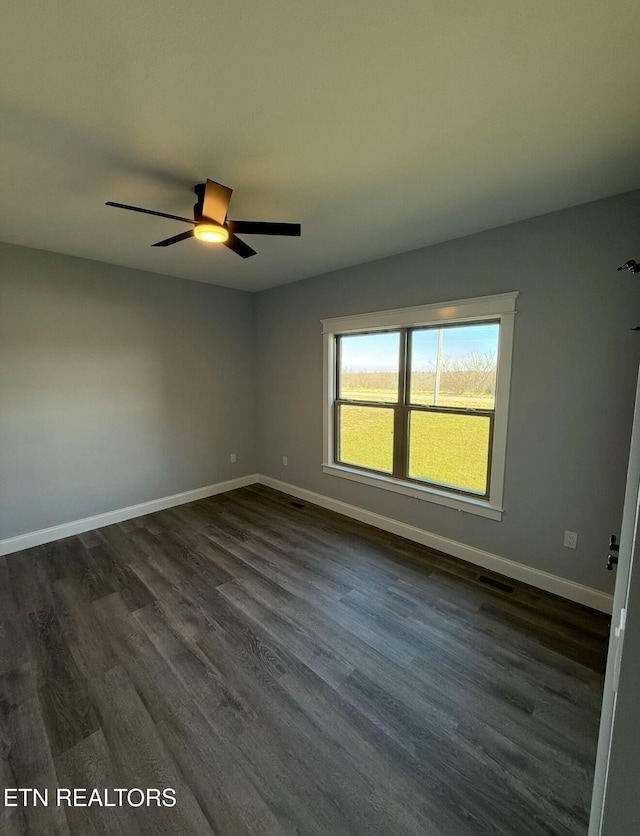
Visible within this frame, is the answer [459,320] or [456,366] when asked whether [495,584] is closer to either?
[456,366]

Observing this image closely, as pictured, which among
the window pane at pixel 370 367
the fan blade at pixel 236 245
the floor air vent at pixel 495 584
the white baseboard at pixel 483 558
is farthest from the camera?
the window pane at pixel 370 367

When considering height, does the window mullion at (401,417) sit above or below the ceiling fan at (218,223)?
below

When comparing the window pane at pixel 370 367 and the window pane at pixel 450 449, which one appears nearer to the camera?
the window pane at pixel 450 449

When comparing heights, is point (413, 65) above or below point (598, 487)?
above

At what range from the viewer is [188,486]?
13.5ft

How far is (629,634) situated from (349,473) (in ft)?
10.2

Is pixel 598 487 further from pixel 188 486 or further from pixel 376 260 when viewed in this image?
pixel 188 486

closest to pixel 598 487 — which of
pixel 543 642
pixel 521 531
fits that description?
pixel 521 531

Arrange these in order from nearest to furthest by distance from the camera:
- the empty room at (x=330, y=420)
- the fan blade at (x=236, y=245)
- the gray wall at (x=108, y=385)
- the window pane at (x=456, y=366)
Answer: the empty room at (x=330, y=420), the fan blade at (x=236, y=245), the window pane at (x=456, y=366), the gray wall at (x=108, y=385)

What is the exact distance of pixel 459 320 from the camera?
107 inches

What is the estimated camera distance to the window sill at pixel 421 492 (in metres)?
2.69

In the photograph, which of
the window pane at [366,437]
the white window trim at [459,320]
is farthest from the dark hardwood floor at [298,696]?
the window pane at [366,437]

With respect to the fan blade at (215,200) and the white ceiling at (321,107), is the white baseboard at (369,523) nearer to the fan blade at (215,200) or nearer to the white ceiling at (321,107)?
the white ceiling at (321,107)

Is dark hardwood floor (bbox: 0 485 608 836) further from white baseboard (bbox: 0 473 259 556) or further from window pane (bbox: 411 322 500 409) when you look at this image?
window pane (bbox: 411 322 500 409)
